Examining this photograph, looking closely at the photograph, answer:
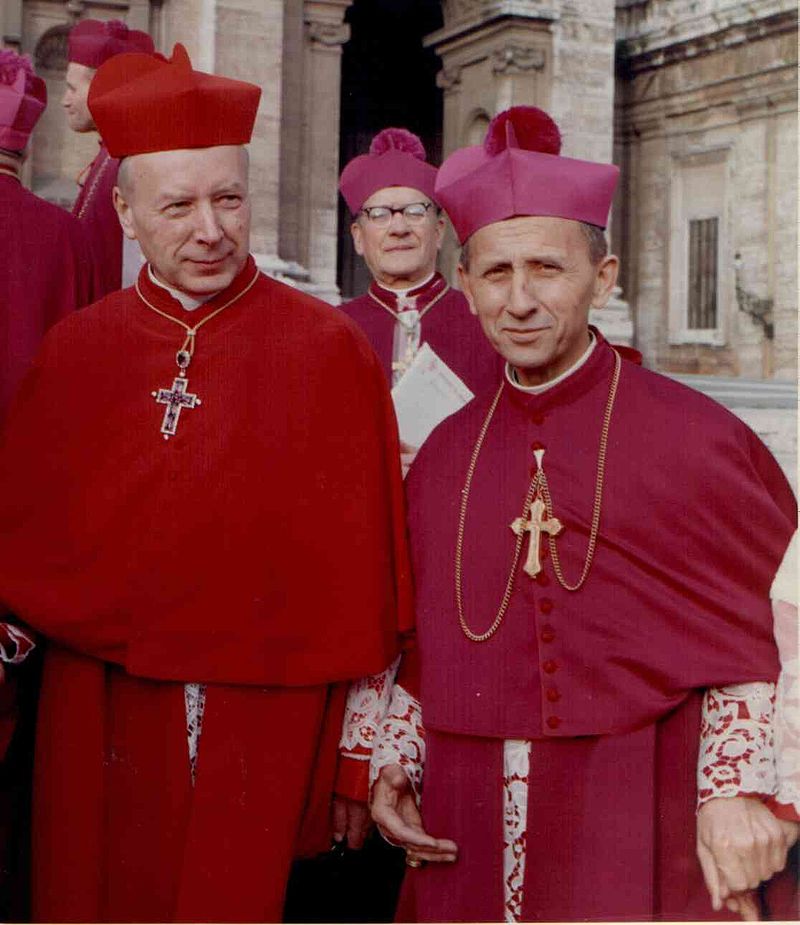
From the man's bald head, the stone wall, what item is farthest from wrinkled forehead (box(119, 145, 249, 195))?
the stone wall

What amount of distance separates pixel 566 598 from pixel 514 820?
430 mm

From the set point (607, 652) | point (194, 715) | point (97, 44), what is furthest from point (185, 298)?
point (97, 44)

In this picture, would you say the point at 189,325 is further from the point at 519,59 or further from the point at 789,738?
the point at 519,59

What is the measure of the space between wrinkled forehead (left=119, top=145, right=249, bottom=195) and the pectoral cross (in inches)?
34.2

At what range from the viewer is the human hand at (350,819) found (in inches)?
119

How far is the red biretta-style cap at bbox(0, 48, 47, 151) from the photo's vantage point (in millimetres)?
4523

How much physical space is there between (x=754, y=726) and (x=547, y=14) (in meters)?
12.2

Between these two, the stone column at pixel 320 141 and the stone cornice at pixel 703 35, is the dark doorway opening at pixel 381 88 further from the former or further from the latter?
the stone column at pixel 320 141

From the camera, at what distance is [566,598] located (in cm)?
271

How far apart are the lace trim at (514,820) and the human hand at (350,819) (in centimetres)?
38

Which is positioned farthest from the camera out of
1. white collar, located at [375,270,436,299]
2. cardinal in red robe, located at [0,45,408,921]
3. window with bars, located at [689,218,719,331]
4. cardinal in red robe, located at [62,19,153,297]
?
window with bars, located at [689,218,719,331]

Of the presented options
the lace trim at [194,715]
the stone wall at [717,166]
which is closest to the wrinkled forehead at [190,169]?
the lace trim at [194,715]

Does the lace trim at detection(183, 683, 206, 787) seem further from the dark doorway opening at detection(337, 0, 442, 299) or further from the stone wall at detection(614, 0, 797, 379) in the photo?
the dark doorway opening at detection(337, 0, 442, 299)

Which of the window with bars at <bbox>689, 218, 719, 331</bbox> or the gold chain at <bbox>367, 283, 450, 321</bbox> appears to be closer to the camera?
the gold chain at <bbox>367, 283, 450, 321</bbox>
